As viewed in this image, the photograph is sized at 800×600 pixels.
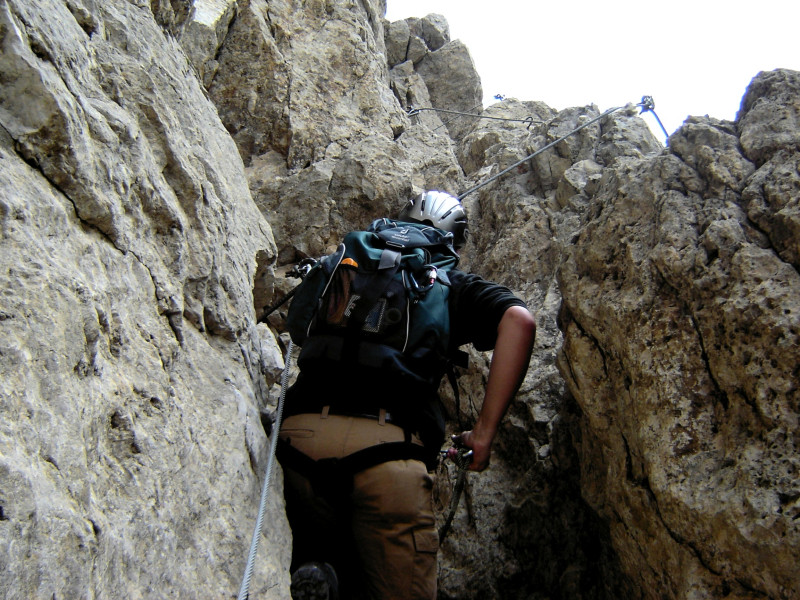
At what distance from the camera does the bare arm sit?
3.95 metres

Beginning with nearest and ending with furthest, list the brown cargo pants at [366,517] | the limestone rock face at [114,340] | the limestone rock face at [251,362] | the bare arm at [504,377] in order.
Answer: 1. the limestone rock face at [114,340]
2. the limestone rock face at [251,362]
3. the brown cargo pants at [366,517]
4. the bare arm at [504,377]

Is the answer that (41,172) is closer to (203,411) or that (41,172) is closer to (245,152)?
(203,411)

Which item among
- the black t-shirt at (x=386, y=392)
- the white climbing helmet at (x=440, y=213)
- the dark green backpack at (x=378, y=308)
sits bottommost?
the black t-shirt at (x=386, y=392)

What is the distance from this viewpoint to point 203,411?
324 centimetres

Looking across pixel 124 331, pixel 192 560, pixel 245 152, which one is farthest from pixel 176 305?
pixel 245 152

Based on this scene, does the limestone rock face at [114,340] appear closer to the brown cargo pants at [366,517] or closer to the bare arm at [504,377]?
the brown cargo pants at [366,517]

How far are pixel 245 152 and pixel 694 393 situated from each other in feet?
21.9

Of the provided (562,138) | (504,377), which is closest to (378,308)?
(504,377)

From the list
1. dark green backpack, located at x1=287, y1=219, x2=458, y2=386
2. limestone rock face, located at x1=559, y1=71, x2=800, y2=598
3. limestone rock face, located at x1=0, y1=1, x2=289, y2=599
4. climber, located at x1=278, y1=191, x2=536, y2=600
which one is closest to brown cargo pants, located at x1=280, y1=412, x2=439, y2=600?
climber, located at x1=278, y1=191, x2=536, y2=600

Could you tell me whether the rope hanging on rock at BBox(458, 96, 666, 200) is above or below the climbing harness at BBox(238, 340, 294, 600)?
above

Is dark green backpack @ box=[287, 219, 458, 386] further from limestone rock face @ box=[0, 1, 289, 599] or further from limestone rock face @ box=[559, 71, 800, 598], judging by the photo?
limestone rock face @ box=[559, 71, 800, 598]

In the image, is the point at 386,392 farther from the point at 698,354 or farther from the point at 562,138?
the point at 562,138

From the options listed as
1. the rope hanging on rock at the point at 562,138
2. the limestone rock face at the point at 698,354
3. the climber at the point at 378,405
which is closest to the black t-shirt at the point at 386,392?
the climber at the point at 378,405

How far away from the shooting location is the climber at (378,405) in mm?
3543
